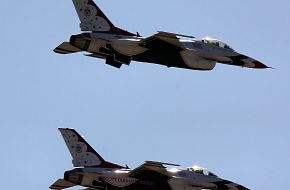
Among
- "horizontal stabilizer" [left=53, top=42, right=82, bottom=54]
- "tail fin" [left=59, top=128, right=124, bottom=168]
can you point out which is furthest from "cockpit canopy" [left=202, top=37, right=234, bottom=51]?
"tail fin" [left=59, top=128, right=124, bottom=168]

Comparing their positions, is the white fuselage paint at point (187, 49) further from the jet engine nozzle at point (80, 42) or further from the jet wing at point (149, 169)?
the jet wing at point (149, 169)

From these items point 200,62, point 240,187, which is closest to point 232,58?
point 200,62

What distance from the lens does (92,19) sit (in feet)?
272

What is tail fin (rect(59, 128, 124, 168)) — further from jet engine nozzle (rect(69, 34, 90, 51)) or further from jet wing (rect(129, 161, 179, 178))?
jet engine nozzle (rect(69, 34, 90, 51))

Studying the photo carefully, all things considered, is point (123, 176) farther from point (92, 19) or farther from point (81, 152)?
point (92, 19)

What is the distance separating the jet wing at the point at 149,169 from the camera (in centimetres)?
7956

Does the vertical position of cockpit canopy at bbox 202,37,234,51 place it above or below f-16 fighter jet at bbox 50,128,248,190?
above

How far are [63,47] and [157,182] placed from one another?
1003 cm

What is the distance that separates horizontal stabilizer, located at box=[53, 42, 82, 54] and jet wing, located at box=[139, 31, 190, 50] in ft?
13.9

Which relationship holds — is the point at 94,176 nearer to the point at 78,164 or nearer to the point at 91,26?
the point at 78,164

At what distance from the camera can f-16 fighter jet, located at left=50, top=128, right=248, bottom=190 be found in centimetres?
8031

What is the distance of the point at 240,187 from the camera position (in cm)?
8400

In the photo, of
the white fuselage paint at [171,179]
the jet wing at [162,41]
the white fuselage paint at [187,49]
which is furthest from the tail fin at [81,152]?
the jet wing at [162,41]

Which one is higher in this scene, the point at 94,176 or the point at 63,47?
the point at 63,47
